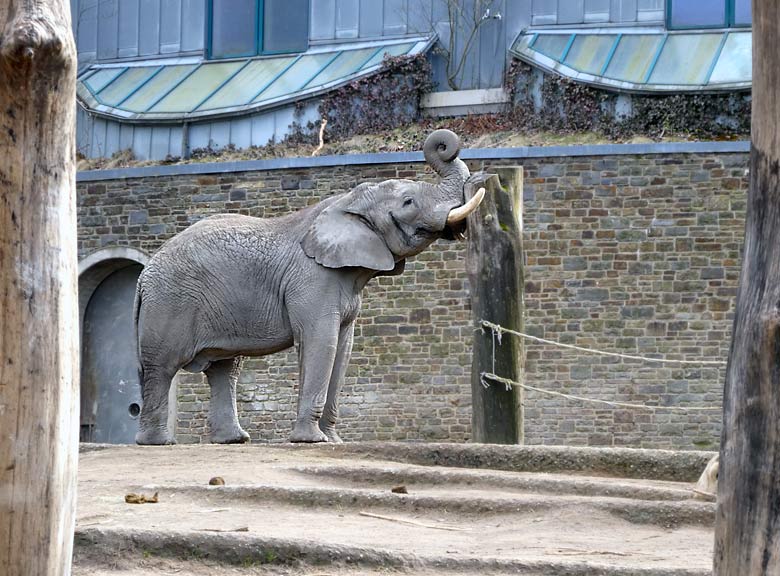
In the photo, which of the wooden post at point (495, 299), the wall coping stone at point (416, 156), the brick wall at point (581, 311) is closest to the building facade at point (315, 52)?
the wall coping stone at point (416, 156)

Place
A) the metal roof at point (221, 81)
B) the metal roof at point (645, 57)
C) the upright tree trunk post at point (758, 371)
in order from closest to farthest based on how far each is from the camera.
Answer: the upright tree trunk post at point (758, 371), the metal roof at point (645, 57), the metal roof at point (221, 81)

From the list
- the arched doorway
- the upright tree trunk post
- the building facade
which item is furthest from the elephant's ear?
the arched doorway

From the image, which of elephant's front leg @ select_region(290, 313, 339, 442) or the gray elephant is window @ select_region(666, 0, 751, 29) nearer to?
the gray elephant

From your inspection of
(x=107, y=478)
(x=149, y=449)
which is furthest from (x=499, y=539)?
(x=149, y=449)

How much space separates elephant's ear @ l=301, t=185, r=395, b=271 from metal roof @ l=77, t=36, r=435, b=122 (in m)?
11.1

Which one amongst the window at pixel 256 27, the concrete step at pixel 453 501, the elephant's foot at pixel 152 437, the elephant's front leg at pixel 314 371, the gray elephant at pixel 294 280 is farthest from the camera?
the window at pixel 256 27

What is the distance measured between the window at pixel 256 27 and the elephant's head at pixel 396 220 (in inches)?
510

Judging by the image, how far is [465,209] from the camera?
440 inches

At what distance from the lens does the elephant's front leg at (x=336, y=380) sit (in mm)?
11672

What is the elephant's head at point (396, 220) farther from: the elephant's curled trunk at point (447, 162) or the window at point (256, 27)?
the window at point (256, 27)

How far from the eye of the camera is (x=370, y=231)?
37.8ft

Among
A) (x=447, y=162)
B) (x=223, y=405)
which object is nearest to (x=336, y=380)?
(x=223, y=405)

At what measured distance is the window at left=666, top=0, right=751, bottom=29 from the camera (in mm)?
22203

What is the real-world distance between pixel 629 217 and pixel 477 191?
9.12 metres
